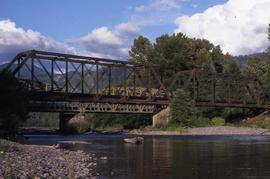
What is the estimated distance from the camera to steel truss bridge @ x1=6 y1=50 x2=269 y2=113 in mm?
106750

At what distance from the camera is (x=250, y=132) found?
340 feet

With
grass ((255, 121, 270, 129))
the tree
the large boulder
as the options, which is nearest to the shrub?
grass ((255, 121, 270, 129))

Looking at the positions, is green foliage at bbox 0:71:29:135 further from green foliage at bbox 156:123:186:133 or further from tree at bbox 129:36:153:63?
tree at bbox 129:36:153:63

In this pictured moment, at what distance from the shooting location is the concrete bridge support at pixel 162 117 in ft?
385

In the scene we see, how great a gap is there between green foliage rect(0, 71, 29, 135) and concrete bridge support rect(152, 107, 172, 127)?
4868 cm

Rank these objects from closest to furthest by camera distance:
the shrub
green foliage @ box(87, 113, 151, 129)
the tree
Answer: the shrub < green foliage @ box(87, 113, 151, 129) < the tree

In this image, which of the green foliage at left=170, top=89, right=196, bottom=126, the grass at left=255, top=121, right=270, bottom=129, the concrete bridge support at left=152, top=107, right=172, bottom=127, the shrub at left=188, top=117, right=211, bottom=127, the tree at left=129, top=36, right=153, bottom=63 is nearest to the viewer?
the green foliage at left=170, top=89, right=196, bottom=126

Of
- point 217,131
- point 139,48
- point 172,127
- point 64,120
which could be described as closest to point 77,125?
point 64,120

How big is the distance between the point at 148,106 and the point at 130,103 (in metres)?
9.86

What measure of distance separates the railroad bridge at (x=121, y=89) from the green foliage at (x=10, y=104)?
725 inches

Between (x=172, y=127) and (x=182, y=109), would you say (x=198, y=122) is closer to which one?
(x=182, y=109)

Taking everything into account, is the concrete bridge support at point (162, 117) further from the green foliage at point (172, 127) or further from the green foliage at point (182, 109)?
the green foliage at point (182, 109)

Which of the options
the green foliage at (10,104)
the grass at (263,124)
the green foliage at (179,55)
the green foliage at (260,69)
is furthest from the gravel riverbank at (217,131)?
the green foliage at (10,104)

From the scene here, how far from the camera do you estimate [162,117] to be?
120 meters
